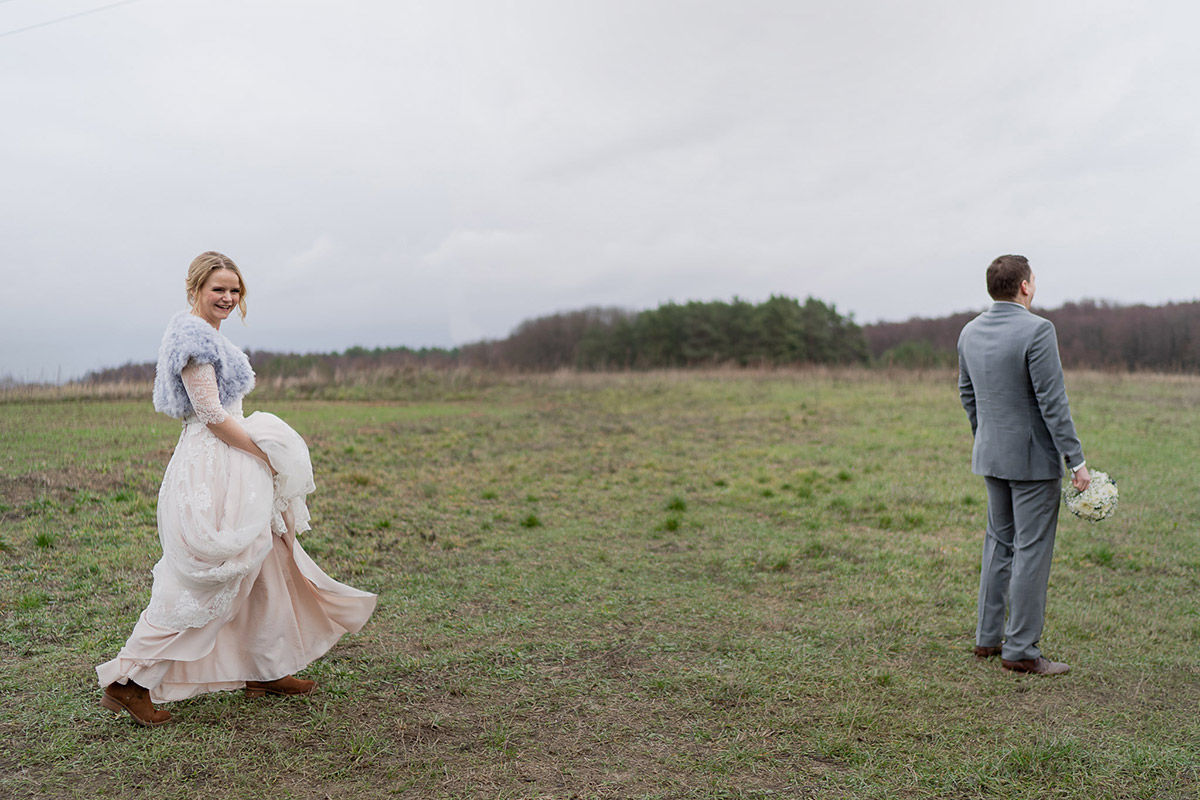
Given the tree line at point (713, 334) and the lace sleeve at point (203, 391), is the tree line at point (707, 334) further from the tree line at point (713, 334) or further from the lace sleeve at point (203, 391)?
the lace sleeve at point (203, 391)

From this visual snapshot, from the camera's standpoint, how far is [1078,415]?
708 inches

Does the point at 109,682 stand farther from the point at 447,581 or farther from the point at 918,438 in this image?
the point at 918,438

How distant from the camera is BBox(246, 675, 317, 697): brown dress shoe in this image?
382 cm

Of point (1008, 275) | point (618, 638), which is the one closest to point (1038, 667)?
point (1008, 275)

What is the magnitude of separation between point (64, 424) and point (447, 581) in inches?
196

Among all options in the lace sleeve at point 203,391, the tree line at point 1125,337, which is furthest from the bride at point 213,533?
the tree line at point 1125,337

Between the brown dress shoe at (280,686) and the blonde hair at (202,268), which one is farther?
the brown dress shoe at (280,686)

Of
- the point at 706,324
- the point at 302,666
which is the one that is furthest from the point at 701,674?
the point at 706,324

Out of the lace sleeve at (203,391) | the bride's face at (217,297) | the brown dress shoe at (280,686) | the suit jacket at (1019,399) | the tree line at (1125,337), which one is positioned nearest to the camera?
the lace sleeve at (203,391)

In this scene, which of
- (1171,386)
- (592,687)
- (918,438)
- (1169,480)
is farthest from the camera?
(1171,386)

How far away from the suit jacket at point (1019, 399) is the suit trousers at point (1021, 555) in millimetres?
131

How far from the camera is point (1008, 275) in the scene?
4.36m

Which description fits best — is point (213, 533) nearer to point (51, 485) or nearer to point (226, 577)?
point (226, 577)

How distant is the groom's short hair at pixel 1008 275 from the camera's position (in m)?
4.35
